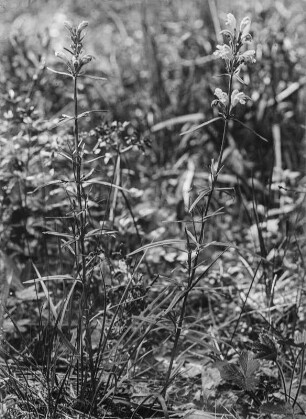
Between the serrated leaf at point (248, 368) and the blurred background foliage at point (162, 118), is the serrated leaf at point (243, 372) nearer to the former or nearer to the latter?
the serrated leaf at point (248, 368)

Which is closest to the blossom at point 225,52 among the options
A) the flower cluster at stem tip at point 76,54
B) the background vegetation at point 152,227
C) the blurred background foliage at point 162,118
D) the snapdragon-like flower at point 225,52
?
the snapdragon-like flower at point 225,52

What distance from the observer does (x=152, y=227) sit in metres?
3.36

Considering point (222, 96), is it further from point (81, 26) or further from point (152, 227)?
point (152, 227)

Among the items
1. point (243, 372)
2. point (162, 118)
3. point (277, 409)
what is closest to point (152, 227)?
point (162, 118)

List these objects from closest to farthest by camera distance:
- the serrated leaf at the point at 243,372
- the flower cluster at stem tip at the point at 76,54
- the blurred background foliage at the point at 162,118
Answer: the flower cluster at stem tip at the point at 76,54, the serrated leaf at the point at 243,372, the blurred background foliage at the point at 162,118

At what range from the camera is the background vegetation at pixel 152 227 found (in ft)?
6.42

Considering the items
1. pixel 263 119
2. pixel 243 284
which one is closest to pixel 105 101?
pixel 263 119

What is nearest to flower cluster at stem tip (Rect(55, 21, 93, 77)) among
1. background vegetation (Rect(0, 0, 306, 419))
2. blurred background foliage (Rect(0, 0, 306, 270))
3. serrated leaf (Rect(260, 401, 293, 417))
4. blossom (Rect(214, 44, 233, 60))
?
background vegetation (Rect(0, 0, 306, 419))

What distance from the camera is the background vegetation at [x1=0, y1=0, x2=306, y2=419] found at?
77.0 inches

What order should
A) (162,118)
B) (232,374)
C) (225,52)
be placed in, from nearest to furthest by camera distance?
(225,52), (232,374), (162,118)

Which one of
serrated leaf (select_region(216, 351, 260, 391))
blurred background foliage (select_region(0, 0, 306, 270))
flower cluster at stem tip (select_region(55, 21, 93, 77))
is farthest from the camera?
blurred background foliage (select_region(0, 0, 306, 270))

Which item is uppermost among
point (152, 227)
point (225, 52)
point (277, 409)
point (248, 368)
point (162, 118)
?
point (225, 52)

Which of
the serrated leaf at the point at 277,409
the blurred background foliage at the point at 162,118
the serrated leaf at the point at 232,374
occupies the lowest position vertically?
the serrated leaf at the point at 277,409

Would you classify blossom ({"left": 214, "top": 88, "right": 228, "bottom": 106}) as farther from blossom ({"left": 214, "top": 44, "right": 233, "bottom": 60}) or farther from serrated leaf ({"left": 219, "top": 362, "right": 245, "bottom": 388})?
serrated leaf ({"left": 219, "top": 362, "right": 245, "bottom": 388})
